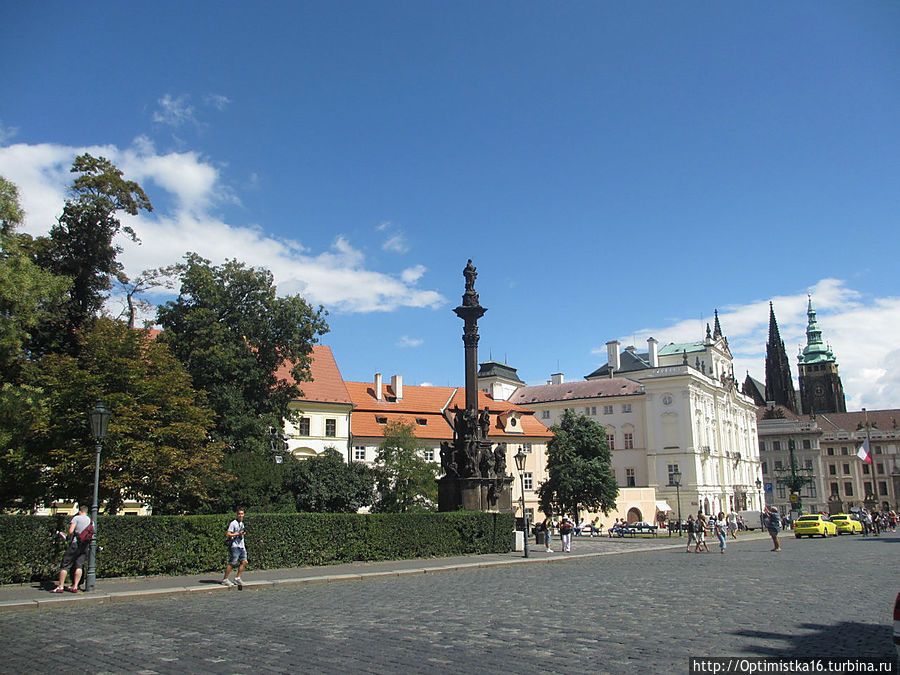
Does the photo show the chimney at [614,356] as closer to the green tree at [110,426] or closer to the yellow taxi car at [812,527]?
the yellow taxi car at [812,527]

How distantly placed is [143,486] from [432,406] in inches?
1874

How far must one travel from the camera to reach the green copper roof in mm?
147000

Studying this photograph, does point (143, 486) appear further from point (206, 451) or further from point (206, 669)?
point (206, 669)

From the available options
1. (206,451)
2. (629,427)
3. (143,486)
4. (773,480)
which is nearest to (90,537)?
(143,486)

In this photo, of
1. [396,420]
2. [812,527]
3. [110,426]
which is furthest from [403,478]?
[110,426]

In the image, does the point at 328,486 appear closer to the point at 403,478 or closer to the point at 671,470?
the point at 403,478

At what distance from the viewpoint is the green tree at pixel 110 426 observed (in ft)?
68.5

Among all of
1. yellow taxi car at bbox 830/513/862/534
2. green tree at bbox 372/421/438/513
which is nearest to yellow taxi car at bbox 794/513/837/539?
yellow taxi car at bbox 830/513/862/534

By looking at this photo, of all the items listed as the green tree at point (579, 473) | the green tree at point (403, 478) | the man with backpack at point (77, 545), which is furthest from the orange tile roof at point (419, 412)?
the man with backpack at point (77, 545)

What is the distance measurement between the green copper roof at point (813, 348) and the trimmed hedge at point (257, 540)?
140934 mm

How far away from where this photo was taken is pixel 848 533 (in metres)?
49.3

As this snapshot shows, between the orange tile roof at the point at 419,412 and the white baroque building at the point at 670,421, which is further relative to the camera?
the white baroque building at the point at 670,421

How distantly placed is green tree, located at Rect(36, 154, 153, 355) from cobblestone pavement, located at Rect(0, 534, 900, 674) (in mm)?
16289

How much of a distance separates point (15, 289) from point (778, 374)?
148m
